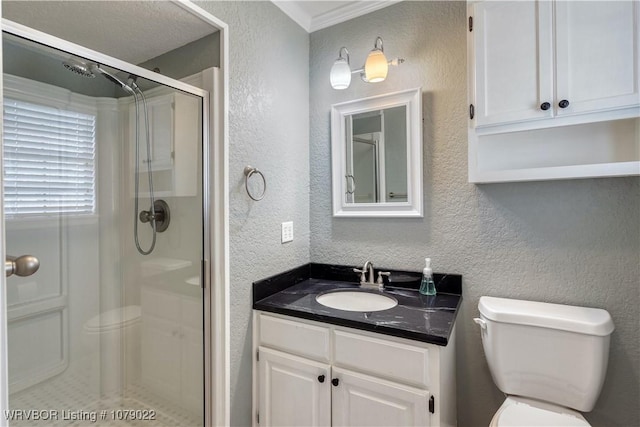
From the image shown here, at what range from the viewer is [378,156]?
68.9 inches

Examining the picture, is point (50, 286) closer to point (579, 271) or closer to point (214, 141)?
point (214, 141)

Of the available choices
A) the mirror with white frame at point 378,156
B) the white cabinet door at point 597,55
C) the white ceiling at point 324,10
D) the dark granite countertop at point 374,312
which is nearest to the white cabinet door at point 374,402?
the dark granite countertop at point 374,312

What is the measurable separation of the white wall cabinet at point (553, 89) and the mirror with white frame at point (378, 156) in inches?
12.8

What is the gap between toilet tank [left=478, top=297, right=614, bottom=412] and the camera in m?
1.14

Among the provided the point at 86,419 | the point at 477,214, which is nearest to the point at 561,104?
the point at 477,214

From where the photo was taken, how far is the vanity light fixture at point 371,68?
158 cm

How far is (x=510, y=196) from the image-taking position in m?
1.45

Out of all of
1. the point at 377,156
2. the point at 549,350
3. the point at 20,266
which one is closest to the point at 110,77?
the point at 20,266

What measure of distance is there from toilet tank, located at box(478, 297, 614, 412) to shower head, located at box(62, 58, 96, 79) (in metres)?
1.82

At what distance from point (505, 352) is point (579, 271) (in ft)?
1.57

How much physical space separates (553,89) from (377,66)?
29.6 inches

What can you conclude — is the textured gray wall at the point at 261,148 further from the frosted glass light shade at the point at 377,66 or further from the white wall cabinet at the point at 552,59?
the white wall cabinet at the point at 552,59

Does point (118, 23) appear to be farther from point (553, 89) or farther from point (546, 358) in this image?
point (546, 358)

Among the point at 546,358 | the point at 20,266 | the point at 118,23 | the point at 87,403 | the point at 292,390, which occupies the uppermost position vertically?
the point at 118,23
